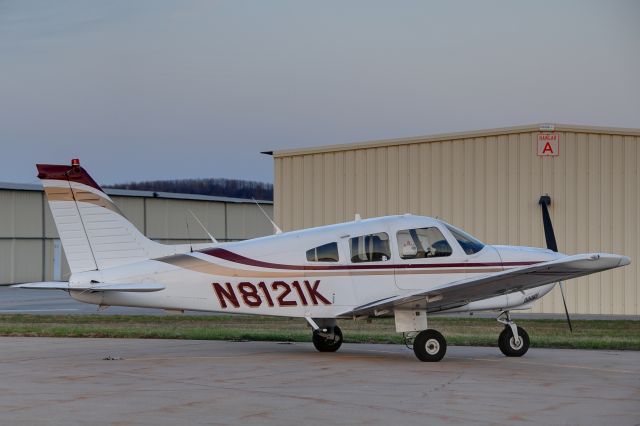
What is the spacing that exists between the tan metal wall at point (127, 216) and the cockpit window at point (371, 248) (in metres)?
27.7

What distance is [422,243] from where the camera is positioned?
1488 cm

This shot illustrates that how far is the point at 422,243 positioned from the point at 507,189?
13272 millimetres

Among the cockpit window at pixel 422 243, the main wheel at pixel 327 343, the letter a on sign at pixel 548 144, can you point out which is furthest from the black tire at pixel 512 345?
the letter a on sign at pixel 548 144

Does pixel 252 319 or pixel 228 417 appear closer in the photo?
pixel 228 417

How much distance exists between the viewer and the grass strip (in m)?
18.2

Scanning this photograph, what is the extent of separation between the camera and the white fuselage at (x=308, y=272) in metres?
14.6

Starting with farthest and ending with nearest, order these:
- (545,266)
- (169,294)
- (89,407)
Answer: (169,294), (545,266), (89,407)

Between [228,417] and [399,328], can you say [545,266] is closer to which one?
[399,328]

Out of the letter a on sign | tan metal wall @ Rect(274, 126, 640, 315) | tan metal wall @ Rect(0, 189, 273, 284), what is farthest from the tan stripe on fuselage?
tan metal wall @ Rect(0, 189, 273, 284)

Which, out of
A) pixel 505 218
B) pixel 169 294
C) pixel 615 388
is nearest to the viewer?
pixel 615 388

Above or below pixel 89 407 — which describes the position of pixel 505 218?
above

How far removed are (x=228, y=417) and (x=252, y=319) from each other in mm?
16462

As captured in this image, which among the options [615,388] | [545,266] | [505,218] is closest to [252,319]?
[505,218]

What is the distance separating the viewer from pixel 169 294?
14516mm
